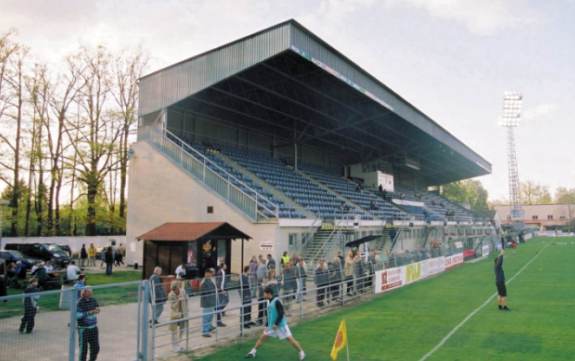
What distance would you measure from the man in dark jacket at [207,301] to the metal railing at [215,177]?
480 inches

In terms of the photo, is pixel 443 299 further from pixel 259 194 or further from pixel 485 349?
pixel 259 194

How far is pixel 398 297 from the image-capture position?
64.4 ft

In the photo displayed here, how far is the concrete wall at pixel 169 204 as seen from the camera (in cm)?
2500

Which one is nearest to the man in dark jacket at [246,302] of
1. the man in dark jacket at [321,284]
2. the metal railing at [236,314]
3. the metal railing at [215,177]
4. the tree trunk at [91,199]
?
the metal railing at [236,314]

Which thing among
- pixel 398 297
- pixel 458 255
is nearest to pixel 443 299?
pixel 398 297

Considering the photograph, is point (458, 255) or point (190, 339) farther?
point (458, 255)

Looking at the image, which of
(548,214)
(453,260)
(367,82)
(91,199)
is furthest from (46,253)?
(548,214)

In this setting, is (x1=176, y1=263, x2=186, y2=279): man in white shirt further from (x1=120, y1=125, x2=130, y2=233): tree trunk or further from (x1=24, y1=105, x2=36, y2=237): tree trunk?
(x1=24, y1=105, x2=36, y2=237): tree trunk

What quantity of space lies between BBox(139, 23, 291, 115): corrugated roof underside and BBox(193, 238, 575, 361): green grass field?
12949mm

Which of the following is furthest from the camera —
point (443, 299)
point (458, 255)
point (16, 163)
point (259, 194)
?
point (16, 163)

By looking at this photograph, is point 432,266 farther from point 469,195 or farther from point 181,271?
point 469,195

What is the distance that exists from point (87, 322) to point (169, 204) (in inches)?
738

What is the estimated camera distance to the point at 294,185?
33156 millimetres

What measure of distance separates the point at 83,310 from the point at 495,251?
158 feet
